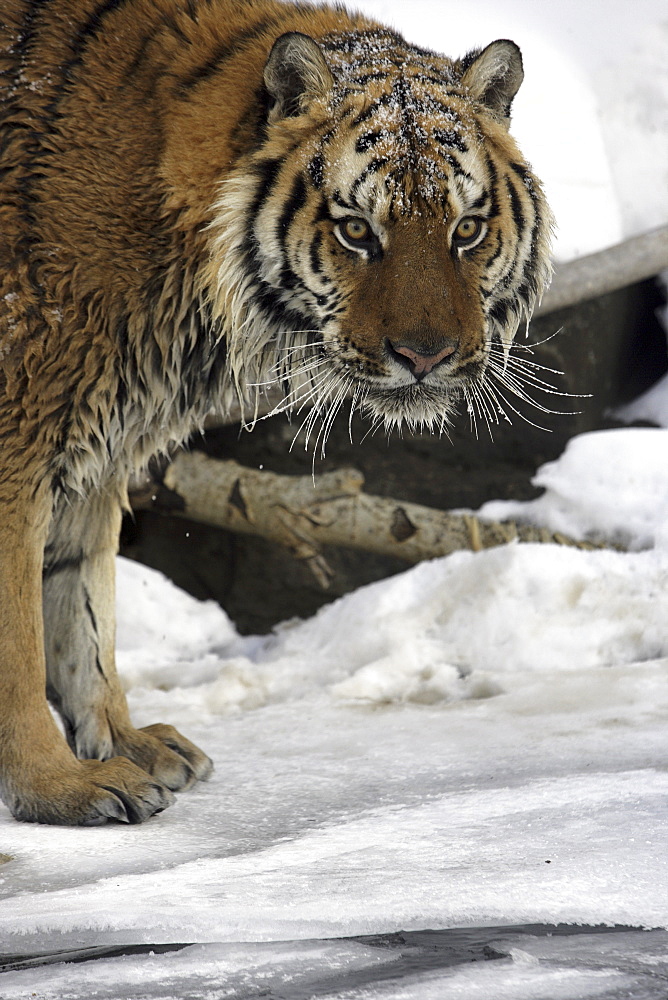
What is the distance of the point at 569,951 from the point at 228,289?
5.06ft

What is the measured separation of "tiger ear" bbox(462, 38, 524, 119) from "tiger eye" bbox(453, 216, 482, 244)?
1.06 feet

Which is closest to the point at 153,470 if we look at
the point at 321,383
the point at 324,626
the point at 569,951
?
the point at 324,626

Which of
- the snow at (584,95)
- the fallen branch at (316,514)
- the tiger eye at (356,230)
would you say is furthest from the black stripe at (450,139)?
the snow at (584,95)

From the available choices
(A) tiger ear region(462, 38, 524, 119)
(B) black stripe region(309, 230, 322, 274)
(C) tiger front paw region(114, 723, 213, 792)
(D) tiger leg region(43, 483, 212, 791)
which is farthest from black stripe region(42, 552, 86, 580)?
(A) tiger ear region(462, 38, 524, 119)

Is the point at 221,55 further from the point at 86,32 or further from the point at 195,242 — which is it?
the point at 195,242

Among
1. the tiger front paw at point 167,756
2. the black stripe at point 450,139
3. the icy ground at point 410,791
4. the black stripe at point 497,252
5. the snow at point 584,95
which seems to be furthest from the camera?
the snow at point 584,95

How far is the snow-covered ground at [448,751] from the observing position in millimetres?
1516

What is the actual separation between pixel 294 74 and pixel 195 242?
42 cm

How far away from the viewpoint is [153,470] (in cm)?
428

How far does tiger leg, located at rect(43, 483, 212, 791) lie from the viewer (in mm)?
2705

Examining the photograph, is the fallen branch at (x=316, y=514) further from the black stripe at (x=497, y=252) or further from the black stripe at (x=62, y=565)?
the black stripe at (x=497, y=252)

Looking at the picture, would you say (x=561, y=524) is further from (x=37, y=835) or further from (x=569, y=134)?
(x=37, y=835)

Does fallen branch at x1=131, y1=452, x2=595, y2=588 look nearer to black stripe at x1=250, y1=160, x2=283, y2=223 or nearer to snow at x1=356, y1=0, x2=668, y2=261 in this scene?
snow at x1=356, y1=0, x2=668, y2=261

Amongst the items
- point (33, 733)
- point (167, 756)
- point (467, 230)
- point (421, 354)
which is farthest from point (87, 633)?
point (467, 230)
